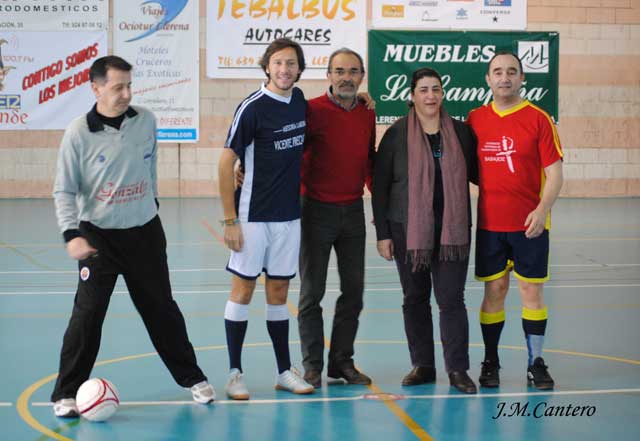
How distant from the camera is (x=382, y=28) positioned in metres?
18.0

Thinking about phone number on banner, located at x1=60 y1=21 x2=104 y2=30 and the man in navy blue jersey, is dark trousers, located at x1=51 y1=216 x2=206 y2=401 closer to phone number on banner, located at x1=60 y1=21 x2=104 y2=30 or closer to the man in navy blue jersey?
the man in navy blue jersey

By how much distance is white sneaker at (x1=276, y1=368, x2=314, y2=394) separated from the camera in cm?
526

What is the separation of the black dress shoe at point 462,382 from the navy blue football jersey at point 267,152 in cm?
129

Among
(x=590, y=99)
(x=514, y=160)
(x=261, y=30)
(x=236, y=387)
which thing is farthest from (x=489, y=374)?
Answer: (x=590, y=99)

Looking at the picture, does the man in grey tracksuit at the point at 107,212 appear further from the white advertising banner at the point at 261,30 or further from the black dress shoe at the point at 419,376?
the white advertising banner at the point at 261,30

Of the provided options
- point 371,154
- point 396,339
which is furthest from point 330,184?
point 396,339

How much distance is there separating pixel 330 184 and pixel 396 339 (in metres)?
1.65

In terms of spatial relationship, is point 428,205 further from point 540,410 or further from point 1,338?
point 1,338

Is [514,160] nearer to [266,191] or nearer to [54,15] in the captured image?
[266,191]

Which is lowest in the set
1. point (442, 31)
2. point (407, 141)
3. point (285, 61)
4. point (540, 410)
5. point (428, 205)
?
point (540, 410)

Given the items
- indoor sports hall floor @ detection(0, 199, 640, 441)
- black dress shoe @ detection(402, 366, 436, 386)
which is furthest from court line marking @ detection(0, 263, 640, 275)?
black dress shoe @ detection(402, 366, 436, 386)

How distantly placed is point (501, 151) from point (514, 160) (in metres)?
0.09

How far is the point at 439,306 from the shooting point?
18.0 ft

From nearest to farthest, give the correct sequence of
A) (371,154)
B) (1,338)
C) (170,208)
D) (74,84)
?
(371,154) → (1,338) → (170,208) → (74,84)
